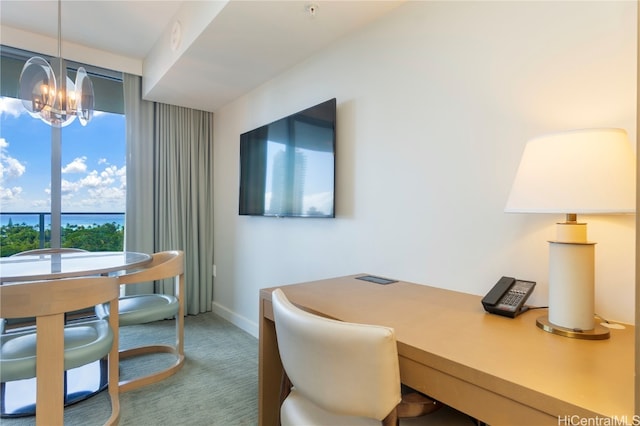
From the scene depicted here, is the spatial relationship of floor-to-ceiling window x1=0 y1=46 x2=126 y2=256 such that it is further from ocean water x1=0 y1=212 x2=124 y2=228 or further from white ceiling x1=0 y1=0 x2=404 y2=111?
white ceiling x1=0 y1=0 x2=404 y2=111

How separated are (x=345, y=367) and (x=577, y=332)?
0.71m

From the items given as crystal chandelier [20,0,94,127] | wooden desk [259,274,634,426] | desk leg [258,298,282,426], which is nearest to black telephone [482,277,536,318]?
wooden desk [259,274,634,426]

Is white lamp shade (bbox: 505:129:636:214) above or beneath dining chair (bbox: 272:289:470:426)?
above

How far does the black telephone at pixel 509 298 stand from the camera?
111cm

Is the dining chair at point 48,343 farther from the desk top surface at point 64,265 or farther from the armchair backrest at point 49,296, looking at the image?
the desk top surface at point 64,265

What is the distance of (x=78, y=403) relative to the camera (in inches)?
75.3

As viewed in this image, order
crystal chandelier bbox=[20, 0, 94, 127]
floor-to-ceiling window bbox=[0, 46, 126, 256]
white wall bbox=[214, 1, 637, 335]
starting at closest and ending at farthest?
white wall bbox=[214, 1, 637, 335], crystal chandelier bbox=[20, 0, 94, 127], floor-to-ceiling window bbox=[0, 46, 126, 256]

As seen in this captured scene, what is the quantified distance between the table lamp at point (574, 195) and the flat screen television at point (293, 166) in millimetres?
1230

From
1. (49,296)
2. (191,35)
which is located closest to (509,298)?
(49,296)

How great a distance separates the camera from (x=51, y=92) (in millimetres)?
2039

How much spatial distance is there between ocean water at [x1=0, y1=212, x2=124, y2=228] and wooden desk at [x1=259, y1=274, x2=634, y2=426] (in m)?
3.01

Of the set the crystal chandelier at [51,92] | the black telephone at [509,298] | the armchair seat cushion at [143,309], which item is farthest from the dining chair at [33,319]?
the black telephone at [509,298]

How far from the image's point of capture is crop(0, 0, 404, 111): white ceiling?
72.3 inches

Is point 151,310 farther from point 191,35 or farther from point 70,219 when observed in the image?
point 191,35
